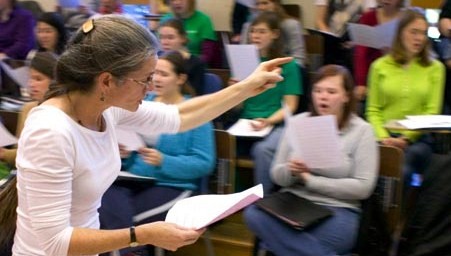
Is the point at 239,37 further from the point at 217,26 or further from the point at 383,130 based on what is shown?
the point at 383,130

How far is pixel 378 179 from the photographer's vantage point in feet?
8.21

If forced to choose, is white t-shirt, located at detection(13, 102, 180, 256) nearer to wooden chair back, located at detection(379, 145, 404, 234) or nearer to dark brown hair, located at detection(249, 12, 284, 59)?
wooden chair back, located at detection(379, 145, 404, 234)

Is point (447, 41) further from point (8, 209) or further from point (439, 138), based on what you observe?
point (8, 209)

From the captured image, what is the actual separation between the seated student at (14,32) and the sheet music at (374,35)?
107 inches

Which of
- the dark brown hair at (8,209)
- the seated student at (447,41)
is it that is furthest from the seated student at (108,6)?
the dark brown hair at (8,209)

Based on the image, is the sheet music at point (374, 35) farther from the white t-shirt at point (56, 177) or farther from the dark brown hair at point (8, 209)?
the dark brown hair at point (8, 209)

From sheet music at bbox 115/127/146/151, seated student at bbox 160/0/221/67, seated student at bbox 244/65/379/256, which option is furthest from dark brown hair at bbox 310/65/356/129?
seated student at bbox 160/0/221/67

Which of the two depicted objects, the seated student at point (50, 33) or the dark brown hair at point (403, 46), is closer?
the dark brown hair at point (403, 46)

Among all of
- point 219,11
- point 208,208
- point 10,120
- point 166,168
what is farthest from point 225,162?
point 219,11

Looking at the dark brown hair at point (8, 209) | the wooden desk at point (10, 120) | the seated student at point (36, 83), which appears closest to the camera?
the dark brown hair at point (8, 209)

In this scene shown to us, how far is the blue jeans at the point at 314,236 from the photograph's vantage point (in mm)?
2240

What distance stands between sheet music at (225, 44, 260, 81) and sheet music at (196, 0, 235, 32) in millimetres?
2327

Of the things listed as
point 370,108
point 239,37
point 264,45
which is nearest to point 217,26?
point 239,37

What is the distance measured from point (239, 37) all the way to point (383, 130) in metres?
1.87
